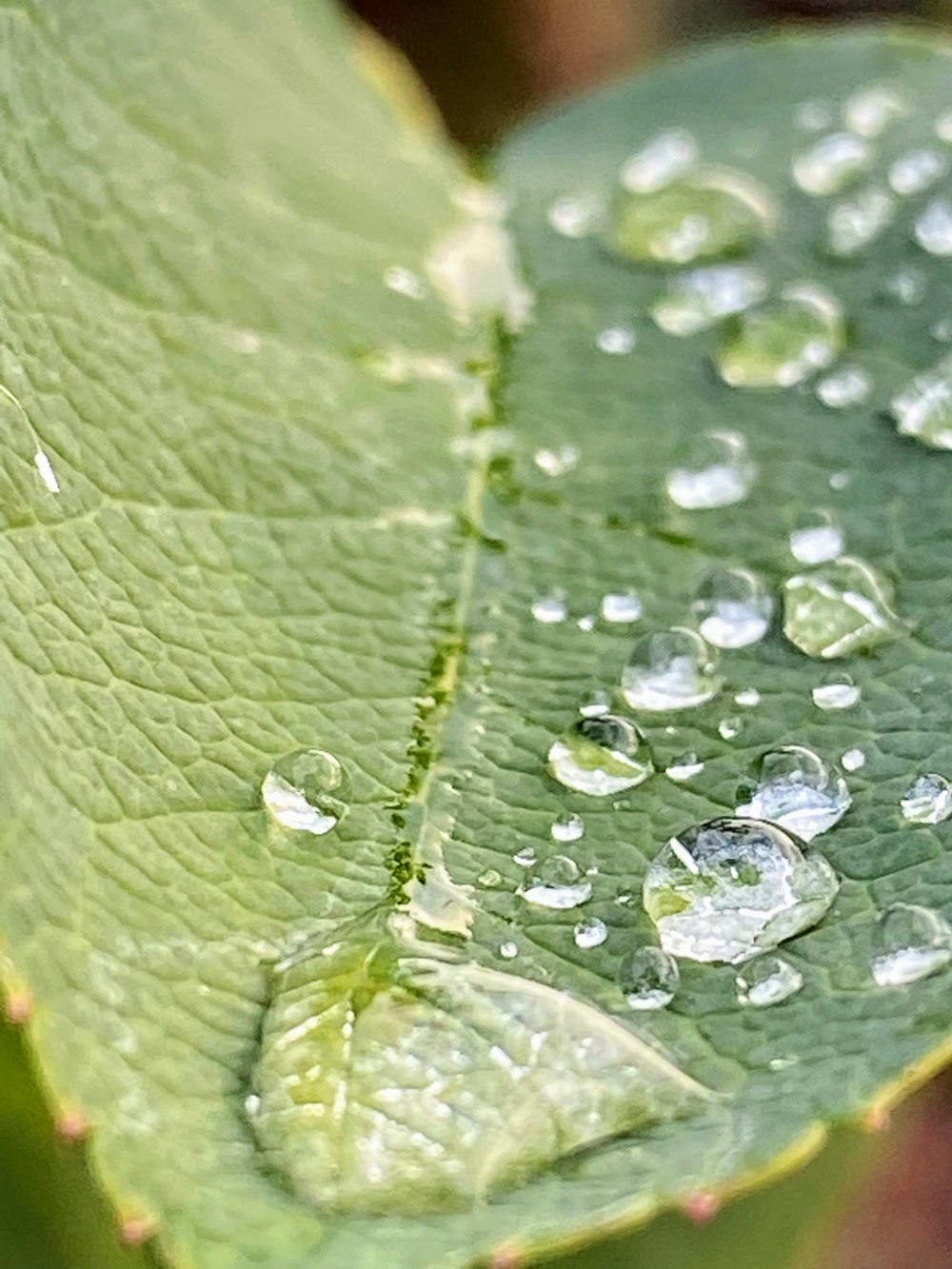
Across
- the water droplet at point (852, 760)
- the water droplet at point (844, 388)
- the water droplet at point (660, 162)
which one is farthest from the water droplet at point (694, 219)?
the water droplet at point (852, 760)

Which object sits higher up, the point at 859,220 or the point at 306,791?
the point at 306,791

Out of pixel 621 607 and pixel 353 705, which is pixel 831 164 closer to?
pixel 621 607

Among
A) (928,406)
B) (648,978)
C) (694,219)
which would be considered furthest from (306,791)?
(694,219)

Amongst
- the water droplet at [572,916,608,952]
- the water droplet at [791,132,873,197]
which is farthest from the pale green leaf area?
the water droplet at [791,132,873,197]

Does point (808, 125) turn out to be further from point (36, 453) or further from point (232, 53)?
point (36, 453)

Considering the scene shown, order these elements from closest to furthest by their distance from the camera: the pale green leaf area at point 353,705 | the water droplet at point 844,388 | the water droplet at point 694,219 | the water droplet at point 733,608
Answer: the pale green leaf area at point 353,705 < the water droplet at point 733,608 < the water droplet at point 844,388 < the water droplet at point 694,219

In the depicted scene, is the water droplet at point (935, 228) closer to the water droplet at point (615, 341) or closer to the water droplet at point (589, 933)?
the water droplet at point (615, 341)

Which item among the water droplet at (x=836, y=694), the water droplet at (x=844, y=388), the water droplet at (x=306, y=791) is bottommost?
the water droplet at (x=844, y=388)
